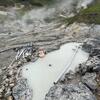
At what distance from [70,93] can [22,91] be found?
451 cm

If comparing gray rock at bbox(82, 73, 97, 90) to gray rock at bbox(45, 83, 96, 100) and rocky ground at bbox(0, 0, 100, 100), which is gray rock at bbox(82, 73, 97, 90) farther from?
gray rock at bbox(45, 83, 96, 100)

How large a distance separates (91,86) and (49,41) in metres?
13.2

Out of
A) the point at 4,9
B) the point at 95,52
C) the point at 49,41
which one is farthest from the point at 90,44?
the point at 4,9

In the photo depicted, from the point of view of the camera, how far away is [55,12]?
48250 millimetres

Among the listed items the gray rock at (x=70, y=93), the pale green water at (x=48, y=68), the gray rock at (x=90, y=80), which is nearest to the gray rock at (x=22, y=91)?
the pale green water at (x=48, y=68)

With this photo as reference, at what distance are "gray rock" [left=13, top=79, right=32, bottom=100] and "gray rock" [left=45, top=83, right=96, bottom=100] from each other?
2.03 m

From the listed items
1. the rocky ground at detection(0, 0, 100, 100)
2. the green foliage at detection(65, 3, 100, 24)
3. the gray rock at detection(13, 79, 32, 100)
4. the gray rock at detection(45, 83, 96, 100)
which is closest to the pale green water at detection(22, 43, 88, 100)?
the gray rock at detection(13, 79, 32, 100)

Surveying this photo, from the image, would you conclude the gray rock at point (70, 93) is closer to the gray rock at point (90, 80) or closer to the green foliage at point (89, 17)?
the gray rock at point (90, 80)

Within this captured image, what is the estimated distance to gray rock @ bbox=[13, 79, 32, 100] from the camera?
2292 cm

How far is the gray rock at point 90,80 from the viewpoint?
75.4 feet

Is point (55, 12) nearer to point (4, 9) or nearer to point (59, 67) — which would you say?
point (4, 9)

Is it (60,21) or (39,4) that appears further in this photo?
(39,4)

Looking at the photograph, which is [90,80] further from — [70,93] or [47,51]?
[47,51]

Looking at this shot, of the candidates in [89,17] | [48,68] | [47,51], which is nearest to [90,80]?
[48,68]
